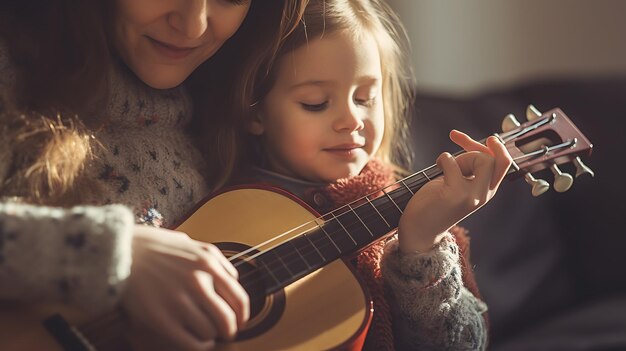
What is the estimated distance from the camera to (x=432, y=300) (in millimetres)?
814

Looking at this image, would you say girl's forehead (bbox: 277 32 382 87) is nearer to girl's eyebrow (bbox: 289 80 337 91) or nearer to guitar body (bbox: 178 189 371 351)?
girl's eyebrow (bbox: 289 80 337 91)

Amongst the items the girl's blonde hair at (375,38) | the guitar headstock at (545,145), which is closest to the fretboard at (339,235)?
the guitar headstock at (545,145)

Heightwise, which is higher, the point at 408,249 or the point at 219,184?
the point at 219,184

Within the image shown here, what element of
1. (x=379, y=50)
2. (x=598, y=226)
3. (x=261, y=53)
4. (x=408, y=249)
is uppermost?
(x=261, y=53)

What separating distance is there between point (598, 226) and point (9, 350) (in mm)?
1241

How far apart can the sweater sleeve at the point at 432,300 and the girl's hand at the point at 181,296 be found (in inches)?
9.7

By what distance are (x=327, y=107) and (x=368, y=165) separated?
10 centimetres

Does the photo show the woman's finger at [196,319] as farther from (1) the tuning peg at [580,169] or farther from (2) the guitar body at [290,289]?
(1) the tuning peg at [580,169]

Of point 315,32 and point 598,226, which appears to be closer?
point 315,32

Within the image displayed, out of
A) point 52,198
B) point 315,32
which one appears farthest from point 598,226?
point 52,198

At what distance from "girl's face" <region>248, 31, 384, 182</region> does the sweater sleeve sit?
5.5 inches

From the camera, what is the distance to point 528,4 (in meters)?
2.08

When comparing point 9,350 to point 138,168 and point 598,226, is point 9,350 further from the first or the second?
point 598,226

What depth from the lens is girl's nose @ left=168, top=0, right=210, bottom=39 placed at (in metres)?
0.76
